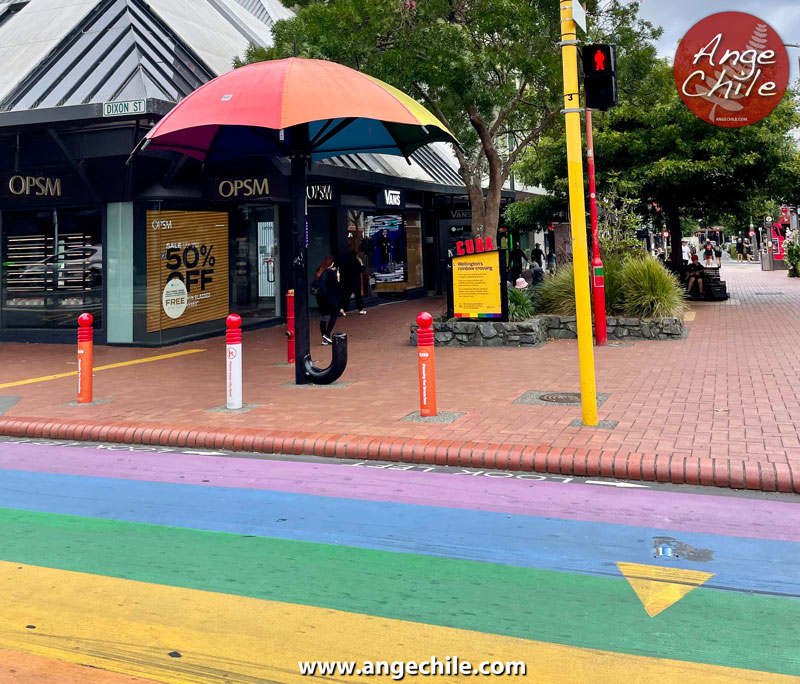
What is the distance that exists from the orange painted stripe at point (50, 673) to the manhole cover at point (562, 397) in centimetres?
666

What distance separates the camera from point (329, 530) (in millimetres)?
5340

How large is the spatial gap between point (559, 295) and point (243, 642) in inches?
539

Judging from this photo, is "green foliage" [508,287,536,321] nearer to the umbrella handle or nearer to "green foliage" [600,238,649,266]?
"green foliage" [600,238,649,266]

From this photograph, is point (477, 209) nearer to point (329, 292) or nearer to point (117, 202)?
point (329, 292)

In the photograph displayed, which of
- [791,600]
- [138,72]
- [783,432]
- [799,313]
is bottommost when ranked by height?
[791,600]

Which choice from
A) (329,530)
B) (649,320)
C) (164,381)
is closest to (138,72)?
(164,381)

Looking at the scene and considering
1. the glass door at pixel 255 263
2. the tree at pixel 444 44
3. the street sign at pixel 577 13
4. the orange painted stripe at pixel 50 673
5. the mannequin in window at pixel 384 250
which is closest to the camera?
the orange painted stripe at pixel 50 673

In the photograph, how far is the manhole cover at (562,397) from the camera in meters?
9.36

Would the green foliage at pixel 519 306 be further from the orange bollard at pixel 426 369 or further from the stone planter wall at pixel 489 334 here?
the orange bollard at pixel 426 369

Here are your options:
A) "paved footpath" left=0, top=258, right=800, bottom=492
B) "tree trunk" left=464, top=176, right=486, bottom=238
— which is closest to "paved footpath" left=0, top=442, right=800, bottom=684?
"paved footpath" left=0, top=258, right=800, bottom=492

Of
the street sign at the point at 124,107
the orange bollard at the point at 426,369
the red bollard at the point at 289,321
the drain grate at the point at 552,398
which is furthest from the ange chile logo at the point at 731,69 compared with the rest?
the orange bollard at the point at 426,369

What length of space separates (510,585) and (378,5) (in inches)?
530

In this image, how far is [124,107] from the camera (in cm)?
1332

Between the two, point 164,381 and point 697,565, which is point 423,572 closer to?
point 697,565
